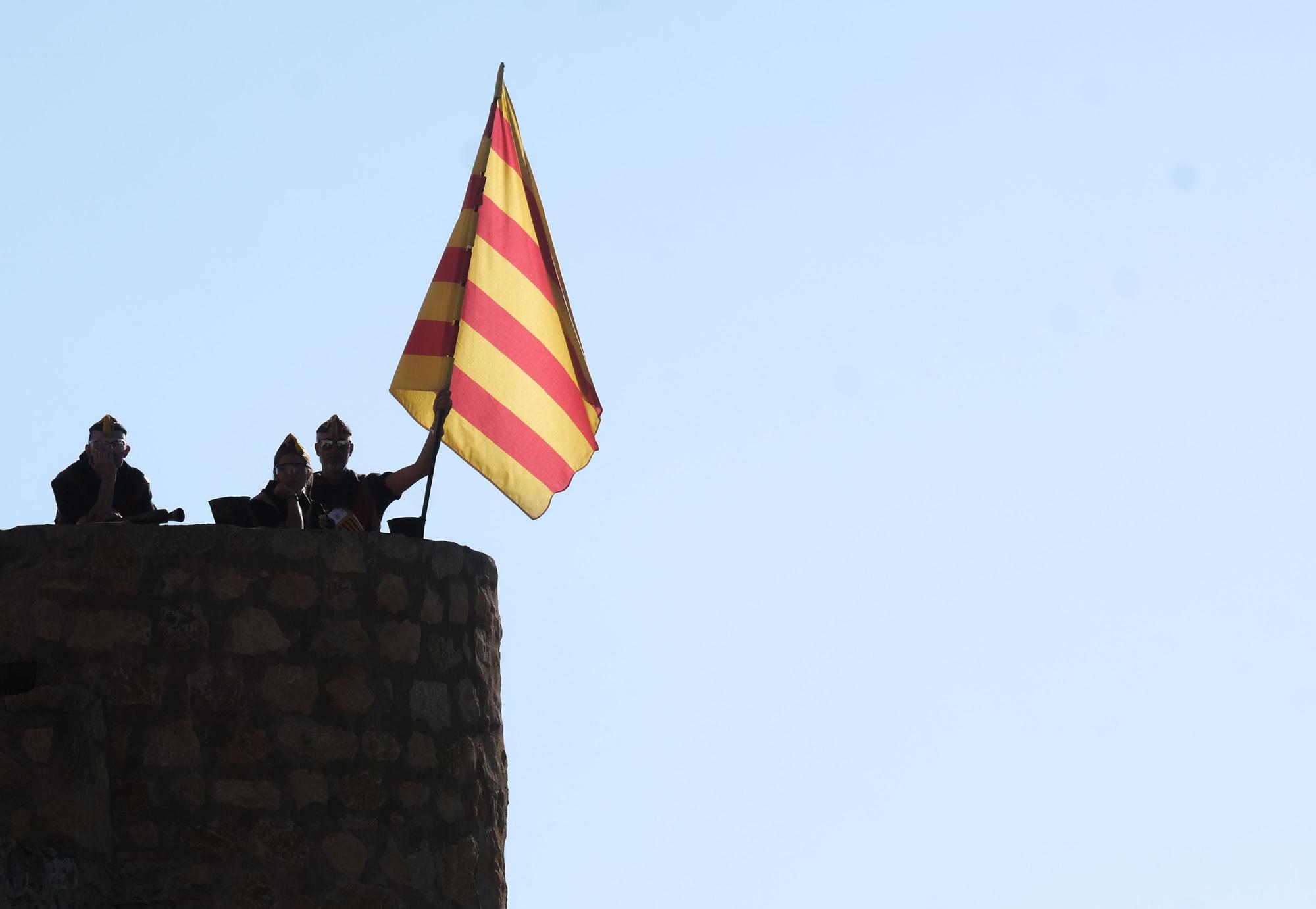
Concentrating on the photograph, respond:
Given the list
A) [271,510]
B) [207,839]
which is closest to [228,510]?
[271,510]

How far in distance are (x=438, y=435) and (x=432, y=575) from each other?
1.22 meters

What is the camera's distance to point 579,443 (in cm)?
1067

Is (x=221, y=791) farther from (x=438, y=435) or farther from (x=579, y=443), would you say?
(x=579, y=443)

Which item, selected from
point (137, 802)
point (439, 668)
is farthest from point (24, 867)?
point (439, 668)

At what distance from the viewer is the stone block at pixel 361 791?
802 centimetres

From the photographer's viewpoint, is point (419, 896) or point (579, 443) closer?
point (419, 896)

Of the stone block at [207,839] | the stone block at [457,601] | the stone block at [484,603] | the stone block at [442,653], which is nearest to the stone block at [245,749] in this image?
the stone block at [207,839]

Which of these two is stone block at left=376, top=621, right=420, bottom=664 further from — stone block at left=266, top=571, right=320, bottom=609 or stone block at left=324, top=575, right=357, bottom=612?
stone block at left=266, top=571, right=320, bottom=609

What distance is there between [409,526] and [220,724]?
1159 mm

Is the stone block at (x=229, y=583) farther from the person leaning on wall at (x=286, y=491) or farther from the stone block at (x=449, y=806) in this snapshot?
the stone block at (x=449, y=806)

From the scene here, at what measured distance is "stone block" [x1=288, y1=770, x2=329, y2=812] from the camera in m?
7.93

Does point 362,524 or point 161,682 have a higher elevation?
point 362,524

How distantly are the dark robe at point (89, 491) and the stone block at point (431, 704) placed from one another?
131 cm

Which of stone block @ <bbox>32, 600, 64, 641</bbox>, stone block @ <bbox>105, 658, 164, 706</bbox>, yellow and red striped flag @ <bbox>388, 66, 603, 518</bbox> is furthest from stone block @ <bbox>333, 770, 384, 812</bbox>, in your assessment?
yellow and red striped flag @ <bbox>388, 66, 603, 518</bbox>
